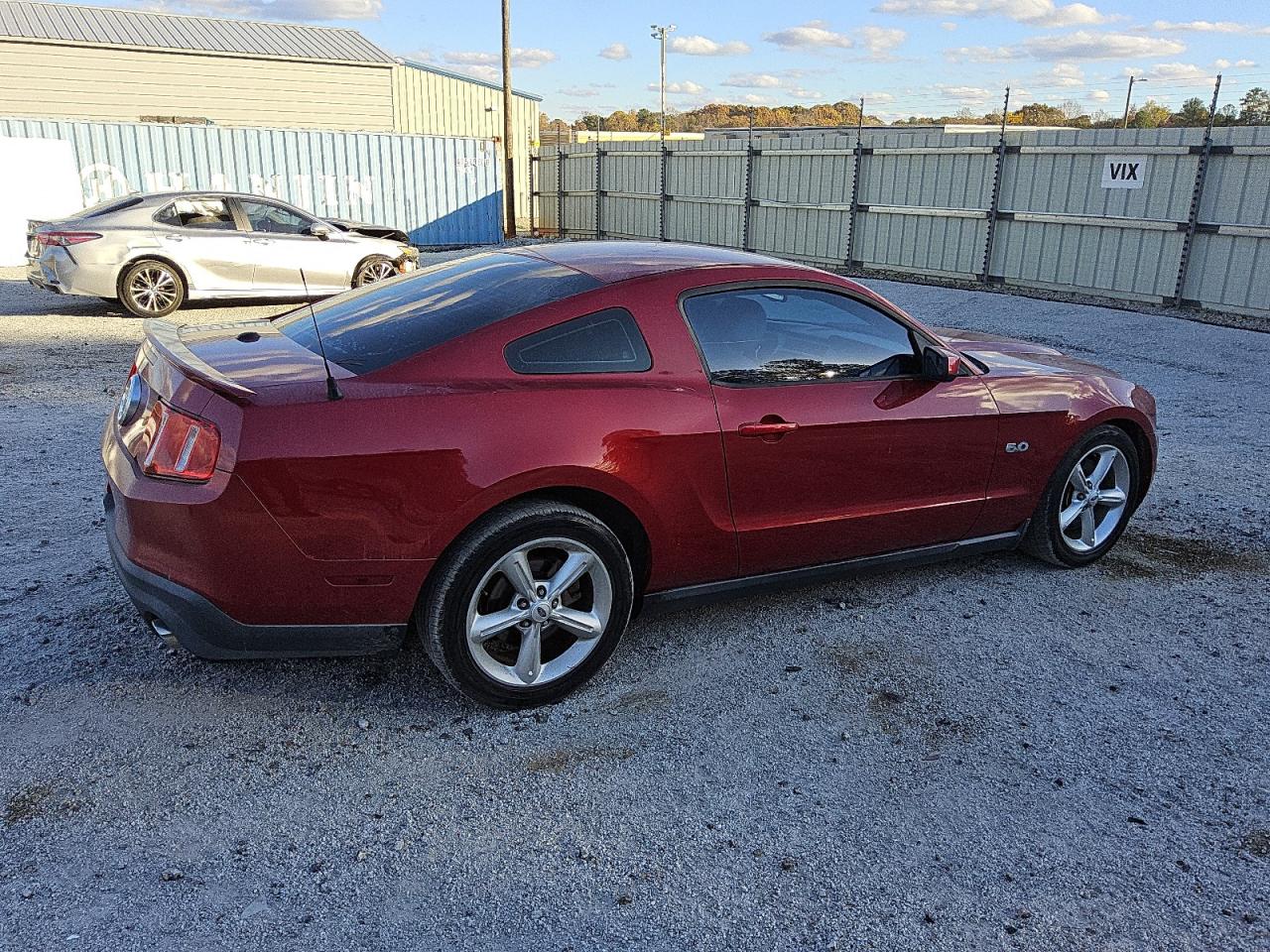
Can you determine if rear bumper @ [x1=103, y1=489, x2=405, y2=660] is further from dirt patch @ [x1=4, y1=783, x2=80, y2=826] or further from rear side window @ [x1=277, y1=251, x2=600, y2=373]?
rear side window @ [x1=277, y1=251, x2=600, y2=373]

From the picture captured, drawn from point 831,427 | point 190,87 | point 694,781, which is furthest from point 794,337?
point 190,87

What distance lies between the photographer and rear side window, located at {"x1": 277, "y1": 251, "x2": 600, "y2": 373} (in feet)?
11.4

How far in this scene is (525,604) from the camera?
342 centimetres

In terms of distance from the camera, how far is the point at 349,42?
30.5 meters

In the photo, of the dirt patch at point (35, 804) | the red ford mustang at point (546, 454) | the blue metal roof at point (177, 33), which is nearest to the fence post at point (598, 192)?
the blue metal roof at point (177, 33)

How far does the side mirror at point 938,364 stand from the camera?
414cm

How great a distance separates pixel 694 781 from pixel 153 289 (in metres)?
10.9

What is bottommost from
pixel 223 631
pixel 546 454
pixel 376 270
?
pixel 376 270

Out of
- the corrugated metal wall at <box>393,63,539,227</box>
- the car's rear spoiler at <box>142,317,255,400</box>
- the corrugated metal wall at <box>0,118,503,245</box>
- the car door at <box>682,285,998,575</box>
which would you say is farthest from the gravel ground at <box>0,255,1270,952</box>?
the corrugated metal wall at <box>393,63,539,227</box>

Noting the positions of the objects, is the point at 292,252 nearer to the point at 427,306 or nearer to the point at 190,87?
the point at 427,306

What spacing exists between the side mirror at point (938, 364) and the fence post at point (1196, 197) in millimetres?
11078

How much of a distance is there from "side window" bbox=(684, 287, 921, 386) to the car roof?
0.17m

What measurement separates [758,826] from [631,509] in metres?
1.15

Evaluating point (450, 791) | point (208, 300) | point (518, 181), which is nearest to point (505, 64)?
point (518, 181)
